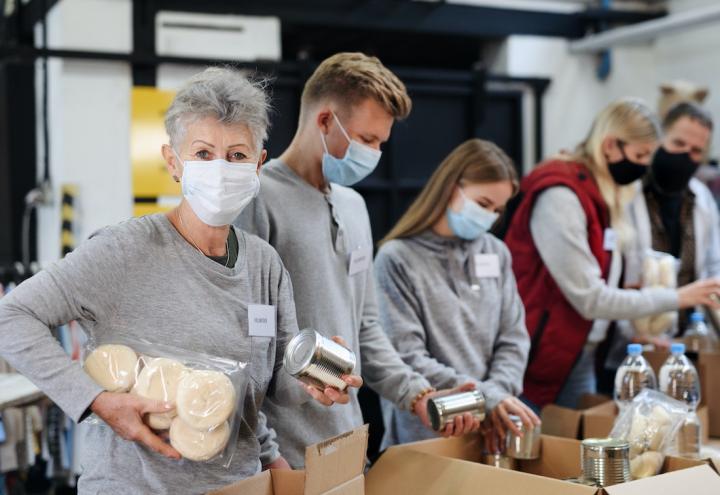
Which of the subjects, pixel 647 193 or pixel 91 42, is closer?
pixel 647 193

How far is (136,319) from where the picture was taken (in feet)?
4.84

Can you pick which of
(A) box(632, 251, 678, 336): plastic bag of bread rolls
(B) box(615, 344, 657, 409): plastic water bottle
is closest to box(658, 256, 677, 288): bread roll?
(A) box(632, 251, 678, 336): plastic bag of bread rolls

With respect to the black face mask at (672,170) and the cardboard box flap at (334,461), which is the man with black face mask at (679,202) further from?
the cardboard box flap at (334,461)

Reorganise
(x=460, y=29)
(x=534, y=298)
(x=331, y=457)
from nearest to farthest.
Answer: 1. (x=331, y=457)
2. (x=534, y=298)
3. (x=460, y=29)

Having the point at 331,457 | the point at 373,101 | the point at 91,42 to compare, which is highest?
the point at 91,42

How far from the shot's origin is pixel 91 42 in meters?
4.91

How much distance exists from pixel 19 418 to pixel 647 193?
2.45 meters

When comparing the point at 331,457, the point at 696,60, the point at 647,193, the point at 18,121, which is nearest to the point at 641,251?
the point at 647,193

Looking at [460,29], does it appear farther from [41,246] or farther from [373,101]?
[373,101]

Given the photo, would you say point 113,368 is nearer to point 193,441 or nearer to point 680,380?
point 193,441

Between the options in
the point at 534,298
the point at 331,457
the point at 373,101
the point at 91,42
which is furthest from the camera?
the point at 91,42

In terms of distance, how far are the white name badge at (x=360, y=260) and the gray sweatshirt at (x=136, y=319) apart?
0.45m

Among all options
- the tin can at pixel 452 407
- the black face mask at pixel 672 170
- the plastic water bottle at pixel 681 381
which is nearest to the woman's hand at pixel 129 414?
the tin can at pixel 452 407

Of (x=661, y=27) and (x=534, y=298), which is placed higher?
(x=661, y=27)
